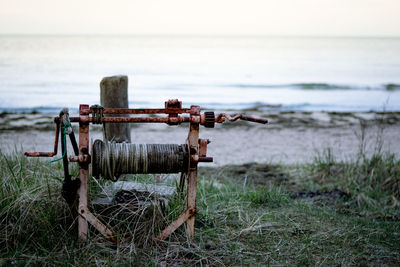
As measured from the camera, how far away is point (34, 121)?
12.2 metres

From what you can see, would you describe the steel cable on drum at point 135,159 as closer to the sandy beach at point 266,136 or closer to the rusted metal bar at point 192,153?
the rusted metal bar at point 192,153

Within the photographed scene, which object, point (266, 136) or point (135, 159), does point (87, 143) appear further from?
point (266, 136)

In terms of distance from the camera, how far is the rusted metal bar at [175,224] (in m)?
3.48

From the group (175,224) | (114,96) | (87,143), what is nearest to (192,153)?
(175,224)

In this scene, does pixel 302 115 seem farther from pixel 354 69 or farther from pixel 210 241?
pixel 354 69

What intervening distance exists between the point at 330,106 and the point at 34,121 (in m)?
12.1

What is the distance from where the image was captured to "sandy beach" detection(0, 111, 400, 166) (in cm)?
898

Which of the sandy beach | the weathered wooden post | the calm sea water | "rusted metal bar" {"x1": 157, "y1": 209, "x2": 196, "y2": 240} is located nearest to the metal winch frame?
"rusted metal bar" {"x1": 157, "y1": 209, "x2": 196, "y2": 240}

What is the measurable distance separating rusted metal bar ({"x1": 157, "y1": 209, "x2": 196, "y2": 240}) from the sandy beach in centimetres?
467

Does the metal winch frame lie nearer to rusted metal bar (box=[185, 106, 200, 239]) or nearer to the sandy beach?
rusted metal bar (box=[185, 106, 200, 239])

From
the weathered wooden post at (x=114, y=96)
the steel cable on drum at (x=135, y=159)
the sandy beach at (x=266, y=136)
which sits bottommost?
the sandy beach at (x=266, y=136)

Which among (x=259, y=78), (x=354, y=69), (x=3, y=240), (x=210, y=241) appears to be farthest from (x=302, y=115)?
(x=354, y=69)

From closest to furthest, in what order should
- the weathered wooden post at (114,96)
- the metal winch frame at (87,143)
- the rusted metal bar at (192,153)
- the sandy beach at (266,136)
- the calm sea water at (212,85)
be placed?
the metal winch frame at (87,143) < the rusted metal bar at (192,153) < the weathered wooden post at (114,96) < the sandy beach at (266,136) < the calm sea water at (212,85)

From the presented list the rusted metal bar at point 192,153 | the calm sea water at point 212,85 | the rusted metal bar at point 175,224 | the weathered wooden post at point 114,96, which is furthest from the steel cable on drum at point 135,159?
the calm sea water at point 212,85
